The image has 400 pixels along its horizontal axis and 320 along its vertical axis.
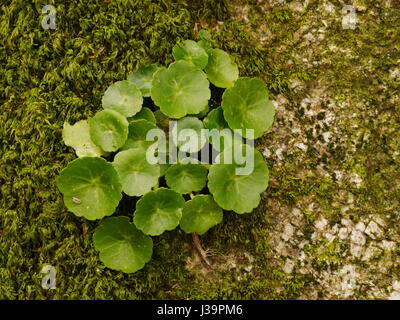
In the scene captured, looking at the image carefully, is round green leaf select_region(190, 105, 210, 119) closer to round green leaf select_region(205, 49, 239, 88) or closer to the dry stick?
round green leaf select_region(205, 49, 239, 88)

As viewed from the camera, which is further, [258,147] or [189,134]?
[258,147]

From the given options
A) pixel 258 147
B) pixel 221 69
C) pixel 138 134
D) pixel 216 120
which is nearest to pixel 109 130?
pixel 138 134

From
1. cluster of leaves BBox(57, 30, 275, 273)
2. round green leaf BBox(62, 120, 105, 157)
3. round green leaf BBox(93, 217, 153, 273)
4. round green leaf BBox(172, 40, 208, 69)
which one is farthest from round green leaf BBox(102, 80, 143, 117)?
round green leaf BBox(93, 217, 153, 273)

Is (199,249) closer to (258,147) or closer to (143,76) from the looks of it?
(258,147)

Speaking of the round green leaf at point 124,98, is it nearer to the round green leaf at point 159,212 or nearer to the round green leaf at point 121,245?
the round green leaf at point 159,212

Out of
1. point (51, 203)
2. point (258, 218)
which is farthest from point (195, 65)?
point (51, 203)
